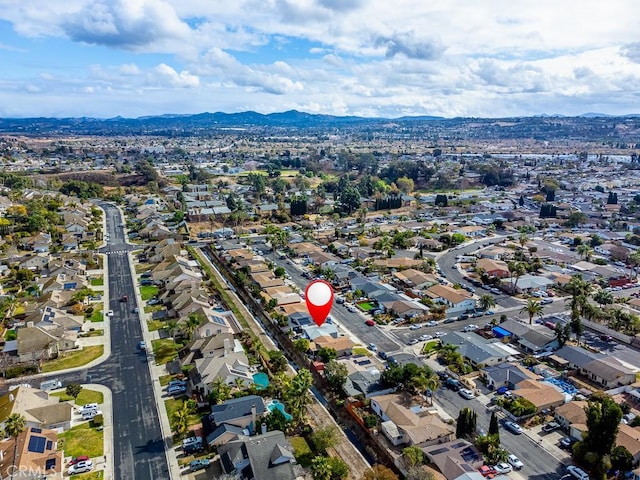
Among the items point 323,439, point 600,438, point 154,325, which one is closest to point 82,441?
point 323,439

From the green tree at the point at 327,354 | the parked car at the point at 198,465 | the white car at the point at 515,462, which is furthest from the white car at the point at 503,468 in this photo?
the parked car at the point at 198,465

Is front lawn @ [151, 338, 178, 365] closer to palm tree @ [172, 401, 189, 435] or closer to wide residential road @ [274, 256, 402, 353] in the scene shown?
palm tree @ [172, 401, 189, 435]

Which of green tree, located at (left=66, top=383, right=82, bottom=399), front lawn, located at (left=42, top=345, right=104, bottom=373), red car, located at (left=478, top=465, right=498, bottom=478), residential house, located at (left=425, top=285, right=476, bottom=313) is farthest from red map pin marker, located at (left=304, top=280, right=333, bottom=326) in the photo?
residential house, located at (left=425, top=285, right=476, bottom=313)

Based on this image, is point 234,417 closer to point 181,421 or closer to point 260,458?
point 181,421

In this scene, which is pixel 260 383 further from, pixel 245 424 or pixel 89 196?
pixel 89 196

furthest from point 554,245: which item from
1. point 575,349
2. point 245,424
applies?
point 245,424
